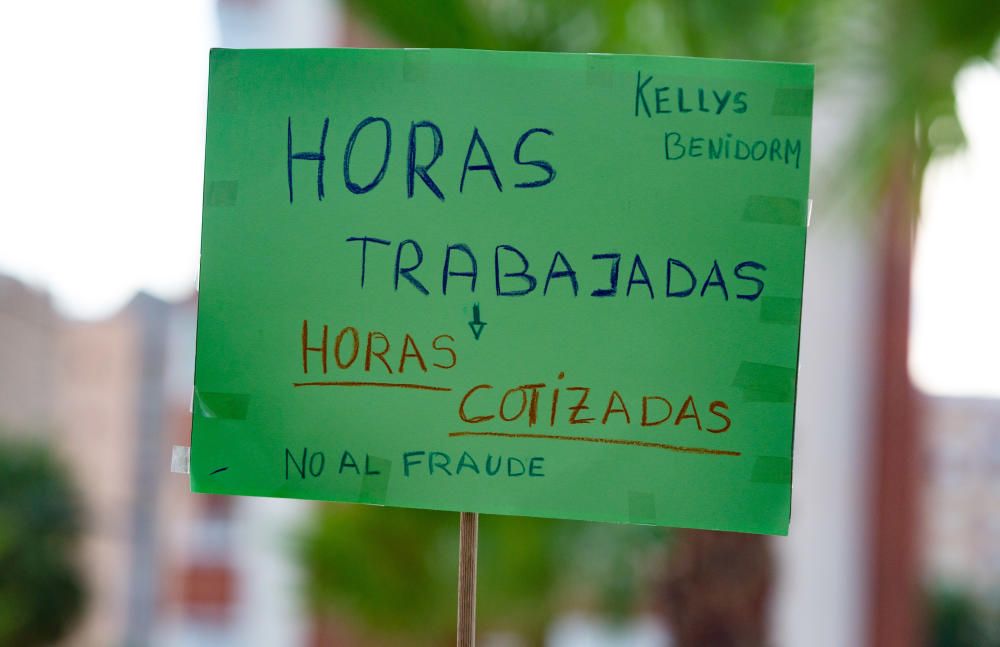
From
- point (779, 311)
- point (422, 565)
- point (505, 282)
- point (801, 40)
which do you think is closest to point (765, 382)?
point (779, 311)

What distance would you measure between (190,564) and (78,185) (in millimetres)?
1143

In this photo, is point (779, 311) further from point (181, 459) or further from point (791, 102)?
point (181, 459)

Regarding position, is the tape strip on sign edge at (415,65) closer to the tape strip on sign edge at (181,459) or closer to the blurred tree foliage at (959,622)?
the tape strip on sign edge at (181,459)

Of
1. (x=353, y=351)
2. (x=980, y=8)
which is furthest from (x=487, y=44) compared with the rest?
(x=353, y=351)

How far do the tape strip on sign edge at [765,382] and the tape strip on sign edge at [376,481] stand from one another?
0.72 ft

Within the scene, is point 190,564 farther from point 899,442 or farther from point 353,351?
point 353,351

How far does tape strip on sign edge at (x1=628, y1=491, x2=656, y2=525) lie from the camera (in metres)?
0.51

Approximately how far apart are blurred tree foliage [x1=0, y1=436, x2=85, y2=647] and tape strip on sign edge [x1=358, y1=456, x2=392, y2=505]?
2.49 m

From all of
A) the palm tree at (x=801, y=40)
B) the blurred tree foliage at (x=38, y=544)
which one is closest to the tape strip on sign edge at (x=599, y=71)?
the palm tree at (x=801, y=40)

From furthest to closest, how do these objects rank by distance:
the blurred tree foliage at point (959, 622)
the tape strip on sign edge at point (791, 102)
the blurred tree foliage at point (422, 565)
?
the blurred tree foliage at point (959, 622) < the blurred tree foliage at point (422, 565) < the tape strip on sign edge at point (791, 102)

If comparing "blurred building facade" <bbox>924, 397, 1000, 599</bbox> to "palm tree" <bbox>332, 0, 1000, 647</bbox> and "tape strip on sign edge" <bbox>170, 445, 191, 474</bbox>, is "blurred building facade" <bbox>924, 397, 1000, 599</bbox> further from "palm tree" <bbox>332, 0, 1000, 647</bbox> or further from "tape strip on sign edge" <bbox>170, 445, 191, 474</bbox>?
"tape strip on sign edge" <bbox>170, 445, 191, 474</bbox>

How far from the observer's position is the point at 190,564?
253cm

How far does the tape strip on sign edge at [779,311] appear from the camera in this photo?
504 millimetres

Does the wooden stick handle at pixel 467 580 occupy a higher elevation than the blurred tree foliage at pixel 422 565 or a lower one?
higher
